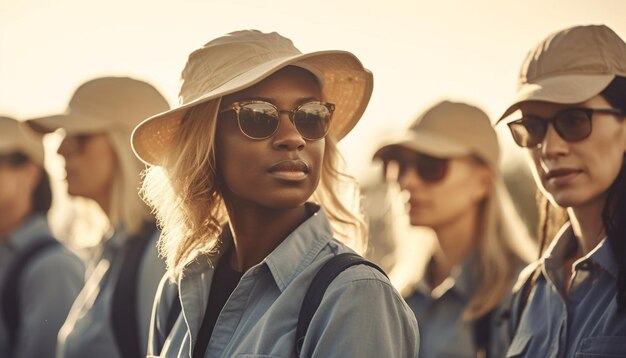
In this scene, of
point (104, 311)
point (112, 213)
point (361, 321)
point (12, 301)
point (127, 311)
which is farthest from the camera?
point (12, 301)

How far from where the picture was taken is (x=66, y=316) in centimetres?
565

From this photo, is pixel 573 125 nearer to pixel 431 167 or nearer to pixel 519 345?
pixel 519 345

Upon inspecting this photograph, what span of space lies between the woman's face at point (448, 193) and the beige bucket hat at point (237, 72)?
86.8 inches

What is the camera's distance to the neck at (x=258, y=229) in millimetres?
3260

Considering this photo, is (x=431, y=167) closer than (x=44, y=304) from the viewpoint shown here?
No

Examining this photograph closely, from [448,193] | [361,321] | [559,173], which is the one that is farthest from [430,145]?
[361,321]

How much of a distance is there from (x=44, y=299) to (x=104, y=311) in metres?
0.94

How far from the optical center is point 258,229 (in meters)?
3.31

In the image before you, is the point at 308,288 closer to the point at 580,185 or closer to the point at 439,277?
the point at 580,185

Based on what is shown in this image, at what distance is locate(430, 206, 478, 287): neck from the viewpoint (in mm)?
5750

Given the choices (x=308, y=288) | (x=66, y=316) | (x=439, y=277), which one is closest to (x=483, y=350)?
(x=439, y=277)

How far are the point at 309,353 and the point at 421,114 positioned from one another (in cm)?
373

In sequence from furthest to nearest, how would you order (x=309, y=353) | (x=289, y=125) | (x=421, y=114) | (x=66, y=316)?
1. (x=421, y=114)
2. (x=66, y=316)
3. (x=289, y=125)
4. (x=309, y=353)

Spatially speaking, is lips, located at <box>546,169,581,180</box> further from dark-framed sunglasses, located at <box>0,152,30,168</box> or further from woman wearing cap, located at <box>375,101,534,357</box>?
dark-framed sunglasses, located at <box>0,152,30,168</box>
